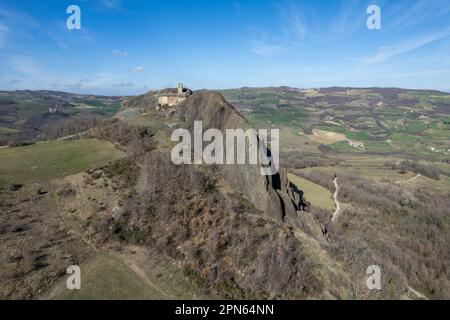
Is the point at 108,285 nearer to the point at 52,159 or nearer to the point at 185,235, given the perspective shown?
the point at 185,235

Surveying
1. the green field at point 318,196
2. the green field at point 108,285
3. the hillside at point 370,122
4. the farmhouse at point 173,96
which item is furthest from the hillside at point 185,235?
the hillside at point 370,122

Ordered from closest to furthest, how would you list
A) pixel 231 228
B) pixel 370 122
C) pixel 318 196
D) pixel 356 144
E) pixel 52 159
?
pixel 231 228, pixel 52 159, pixel 318 196, pixel 356 144, pixel 370 122

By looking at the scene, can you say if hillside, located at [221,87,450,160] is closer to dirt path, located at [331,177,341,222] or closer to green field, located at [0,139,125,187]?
dirt path, located at [331,177,341,222]

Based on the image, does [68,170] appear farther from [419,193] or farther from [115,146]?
[419,193]

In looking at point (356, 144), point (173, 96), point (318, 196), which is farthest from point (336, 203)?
point (356, 144)

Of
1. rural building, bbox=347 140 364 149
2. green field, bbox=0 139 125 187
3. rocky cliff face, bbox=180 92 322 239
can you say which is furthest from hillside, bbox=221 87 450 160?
green field, bbox=0 139 125 187

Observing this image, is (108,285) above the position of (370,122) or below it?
below

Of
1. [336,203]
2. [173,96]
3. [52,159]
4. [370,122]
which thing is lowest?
[336,203]
